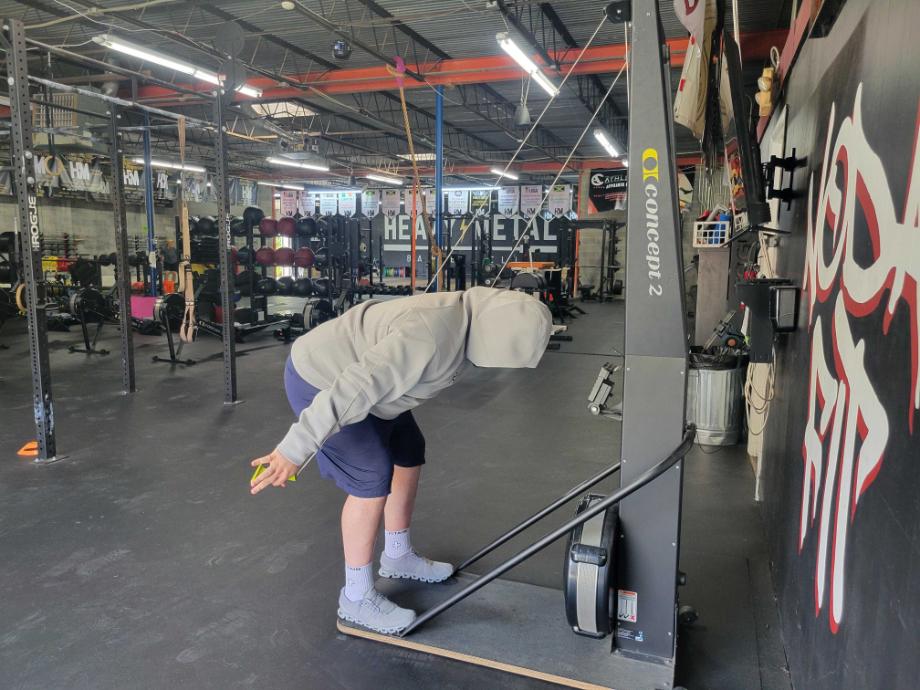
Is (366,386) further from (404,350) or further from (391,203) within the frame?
(391,203)

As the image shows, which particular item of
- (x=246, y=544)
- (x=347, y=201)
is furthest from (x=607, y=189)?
(x=246, y=544)

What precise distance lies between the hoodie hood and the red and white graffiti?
0.71 m

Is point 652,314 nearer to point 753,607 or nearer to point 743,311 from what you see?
point 753,607

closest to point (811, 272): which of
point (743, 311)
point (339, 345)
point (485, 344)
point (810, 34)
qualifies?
point (810, 34)

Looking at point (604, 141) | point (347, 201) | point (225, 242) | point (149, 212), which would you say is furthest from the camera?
point (347, 201)

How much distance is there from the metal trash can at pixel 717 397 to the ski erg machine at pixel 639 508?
238cm

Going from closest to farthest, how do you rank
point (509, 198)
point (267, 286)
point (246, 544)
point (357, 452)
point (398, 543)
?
point (357, 452)
point (398, 543)
point (246, 544)
point (267, 286)
point (509, 198)

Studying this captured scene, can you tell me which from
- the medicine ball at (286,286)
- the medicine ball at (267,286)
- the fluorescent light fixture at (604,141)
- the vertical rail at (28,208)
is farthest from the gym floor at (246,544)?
the fluorescent light fixture at (604,141)

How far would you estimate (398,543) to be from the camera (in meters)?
2.43

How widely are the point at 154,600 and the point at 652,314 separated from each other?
6.45 feet

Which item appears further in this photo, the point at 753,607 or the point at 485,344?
the point at 753,607

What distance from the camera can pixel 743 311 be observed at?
4.34m

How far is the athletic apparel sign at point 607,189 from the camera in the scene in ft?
54.0

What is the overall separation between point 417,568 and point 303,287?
864 centimetres
